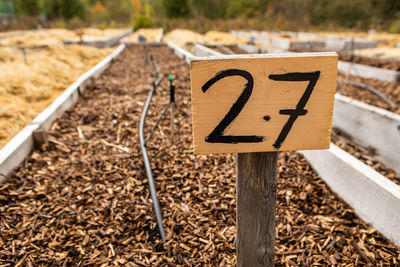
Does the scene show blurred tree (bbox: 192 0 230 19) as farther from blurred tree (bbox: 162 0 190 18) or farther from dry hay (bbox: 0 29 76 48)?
dry hay (bbox: 0 29 76 48)

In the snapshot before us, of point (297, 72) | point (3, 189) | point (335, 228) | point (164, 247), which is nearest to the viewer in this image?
point (297, 72)

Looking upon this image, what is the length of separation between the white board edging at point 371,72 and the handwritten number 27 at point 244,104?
6521 mm

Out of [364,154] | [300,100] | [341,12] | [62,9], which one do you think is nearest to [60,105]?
[300,100]

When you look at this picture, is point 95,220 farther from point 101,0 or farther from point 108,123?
point 101,0

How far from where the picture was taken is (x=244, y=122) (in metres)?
1.04

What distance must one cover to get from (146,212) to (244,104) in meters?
1.61

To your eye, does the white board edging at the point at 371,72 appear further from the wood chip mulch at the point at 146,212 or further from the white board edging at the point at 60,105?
the white board edging at the point at 60,105

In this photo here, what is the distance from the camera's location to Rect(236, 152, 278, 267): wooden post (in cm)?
119

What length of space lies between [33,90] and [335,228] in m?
4.91

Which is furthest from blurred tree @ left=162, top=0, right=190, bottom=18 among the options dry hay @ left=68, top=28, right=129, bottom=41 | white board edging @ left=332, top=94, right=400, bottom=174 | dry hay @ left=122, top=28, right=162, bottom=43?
white board edging @ left=332, top=94, right=400, bottom=174

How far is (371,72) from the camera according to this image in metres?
6.62

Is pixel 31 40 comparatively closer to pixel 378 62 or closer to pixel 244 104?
pixel 378 62

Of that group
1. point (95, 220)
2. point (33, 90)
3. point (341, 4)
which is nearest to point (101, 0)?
point (341, 4)

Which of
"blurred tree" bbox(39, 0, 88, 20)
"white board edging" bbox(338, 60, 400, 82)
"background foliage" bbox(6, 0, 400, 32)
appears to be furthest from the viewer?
"blurred tree" bbox(39, 0, 88, 20)
